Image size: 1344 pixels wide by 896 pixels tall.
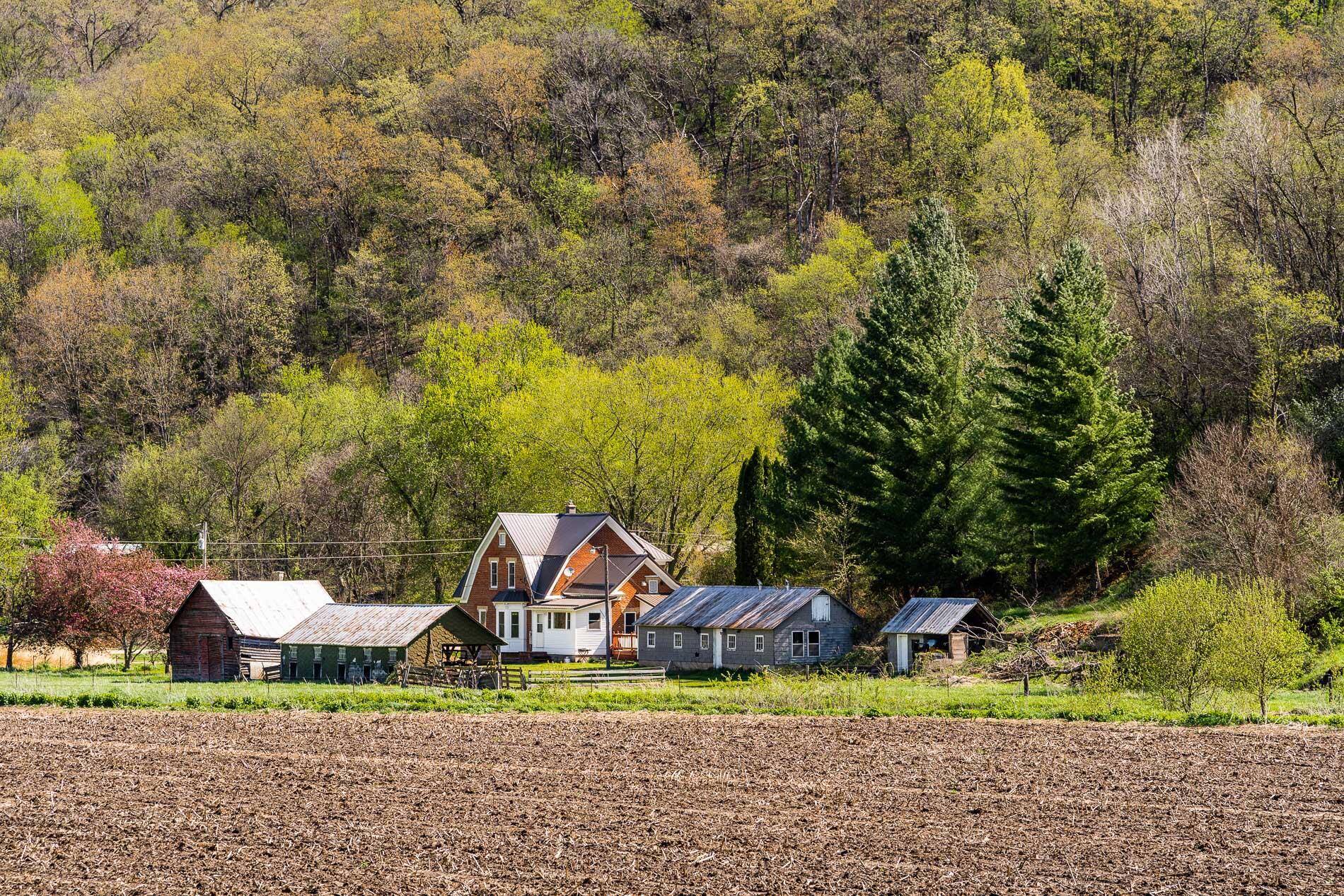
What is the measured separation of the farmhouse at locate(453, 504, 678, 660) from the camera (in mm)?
63875

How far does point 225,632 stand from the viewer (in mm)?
56250

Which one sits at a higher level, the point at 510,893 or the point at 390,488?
the point at 390,488

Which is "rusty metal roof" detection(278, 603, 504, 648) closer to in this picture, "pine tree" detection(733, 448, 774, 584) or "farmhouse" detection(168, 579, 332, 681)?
"farmhouse" detection(168, 579, 332, 681)

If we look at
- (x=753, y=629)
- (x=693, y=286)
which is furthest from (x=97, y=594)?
(x=693, y=286)

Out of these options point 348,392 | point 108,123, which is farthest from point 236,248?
point 108,123

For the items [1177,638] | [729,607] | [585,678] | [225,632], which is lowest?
[585,678]

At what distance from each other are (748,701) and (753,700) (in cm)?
14

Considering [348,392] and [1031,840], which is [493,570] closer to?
[348,392]

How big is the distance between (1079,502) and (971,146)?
1679 inches

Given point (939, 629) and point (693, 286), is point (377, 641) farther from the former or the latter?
point (693, 286)

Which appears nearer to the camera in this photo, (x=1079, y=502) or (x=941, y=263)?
(x=1079, y=502)

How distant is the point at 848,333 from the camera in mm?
Answer: 63969

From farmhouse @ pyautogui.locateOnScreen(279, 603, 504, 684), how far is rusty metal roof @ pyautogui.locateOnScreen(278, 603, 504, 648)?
3cm

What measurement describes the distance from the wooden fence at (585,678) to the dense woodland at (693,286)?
31.6 feet
